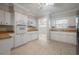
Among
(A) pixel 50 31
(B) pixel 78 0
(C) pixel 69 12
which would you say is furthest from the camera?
(A) pixel 50 31

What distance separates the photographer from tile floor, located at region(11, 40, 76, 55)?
4.50 feet

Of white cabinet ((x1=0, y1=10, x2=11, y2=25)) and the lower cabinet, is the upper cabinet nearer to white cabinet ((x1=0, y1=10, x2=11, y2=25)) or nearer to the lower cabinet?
white cabinet ((x1=0, y1=10, x2=11, y2=25))

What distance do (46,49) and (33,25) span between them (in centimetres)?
45

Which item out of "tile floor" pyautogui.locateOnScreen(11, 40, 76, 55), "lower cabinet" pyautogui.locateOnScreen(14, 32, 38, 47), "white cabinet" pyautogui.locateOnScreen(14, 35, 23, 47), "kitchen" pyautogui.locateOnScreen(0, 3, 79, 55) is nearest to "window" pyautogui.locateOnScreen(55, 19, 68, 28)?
"kitchen" pyautogui.locateOnScreen(0, 3, 79, 55)

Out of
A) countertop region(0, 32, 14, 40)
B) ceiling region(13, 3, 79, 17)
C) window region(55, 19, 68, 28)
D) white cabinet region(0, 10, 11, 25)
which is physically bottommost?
countertop region(0, 32, 14, 40)

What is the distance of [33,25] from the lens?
1.47 meters

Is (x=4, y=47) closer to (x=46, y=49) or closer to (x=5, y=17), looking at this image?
(x=5, y=17)

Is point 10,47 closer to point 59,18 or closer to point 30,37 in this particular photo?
point 30,37

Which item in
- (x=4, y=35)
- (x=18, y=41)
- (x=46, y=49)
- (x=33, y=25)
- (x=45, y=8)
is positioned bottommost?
(x=46, y=49)

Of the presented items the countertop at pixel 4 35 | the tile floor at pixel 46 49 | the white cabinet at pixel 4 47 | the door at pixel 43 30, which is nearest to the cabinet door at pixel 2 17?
the countertop at pixel 4 35

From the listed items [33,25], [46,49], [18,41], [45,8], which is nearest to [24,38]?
[18,41]

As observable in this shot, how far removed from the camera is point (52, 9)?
4.70ft
